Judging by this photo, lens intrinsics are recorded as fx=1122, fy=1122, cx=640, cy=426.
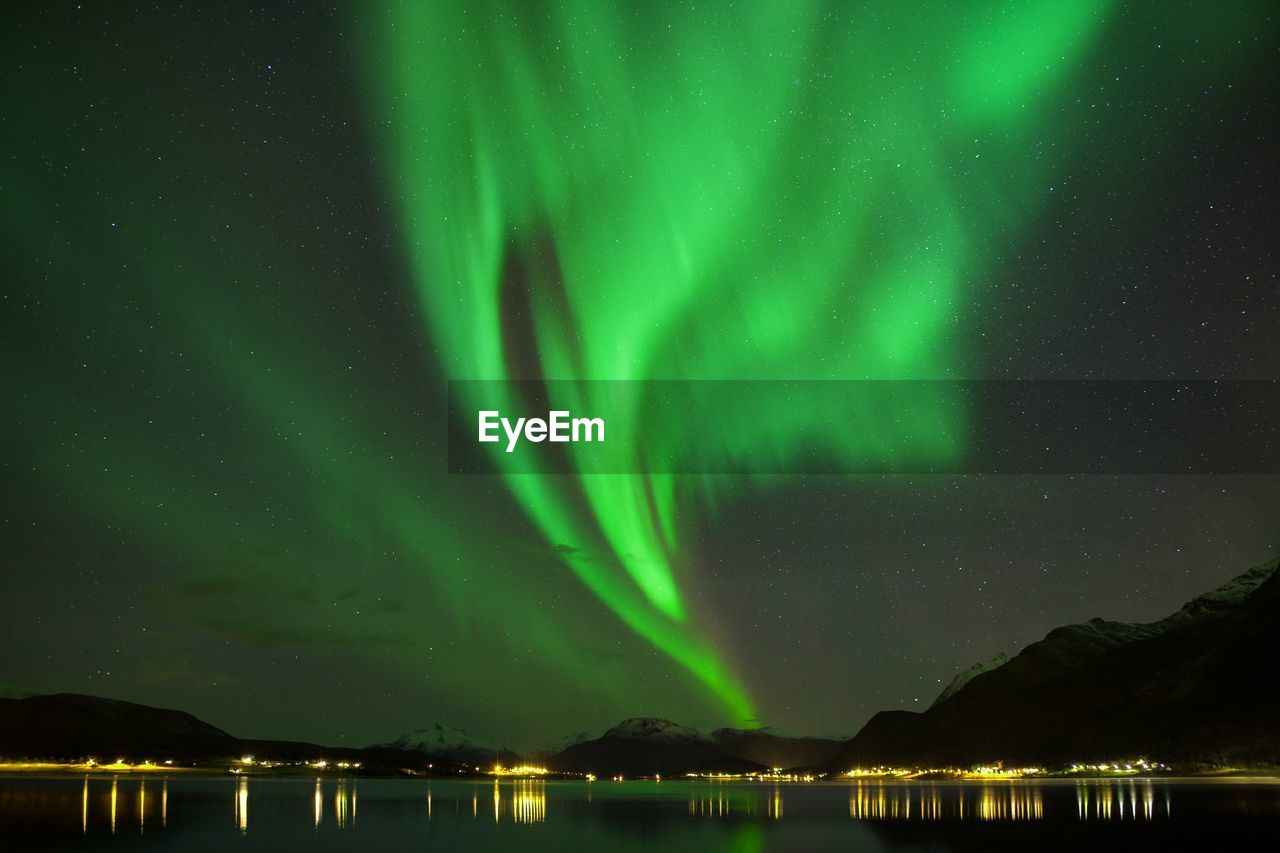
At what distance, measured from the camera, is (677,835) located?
320 ft

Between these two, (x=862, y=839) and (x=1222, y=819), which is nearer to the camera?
(x=862, y=839)

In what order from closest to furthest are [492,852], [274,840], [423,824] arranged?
[492,852], [274,840], [423,824]

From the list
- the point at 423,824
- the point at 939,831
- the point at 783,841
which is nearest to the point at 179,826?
the point at 423,824

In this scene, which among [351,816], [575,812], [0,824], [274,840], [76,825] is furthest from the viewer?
[575,812]

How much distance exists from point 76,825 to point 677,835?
53.7 meters

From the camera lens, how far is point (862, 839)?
89.1 m

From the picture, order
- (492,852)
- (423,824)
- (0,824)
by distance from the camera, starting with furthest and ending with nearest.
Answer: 1. (423,824)
2. (0,824)
3. (492,852)

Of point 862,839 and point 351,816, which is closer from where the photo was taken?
point 862,839

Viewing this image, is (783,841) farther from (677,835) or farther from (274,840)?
(274,840)

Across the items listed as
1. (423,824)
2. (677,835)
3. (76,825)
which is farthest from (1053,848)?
(76,825)

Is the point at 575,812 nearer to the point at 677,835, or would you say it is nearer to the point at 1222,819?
the point at 677,835

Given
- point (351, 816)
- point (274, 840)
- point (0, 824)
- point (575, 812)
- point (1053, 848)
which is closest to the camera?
point (1053, 848)

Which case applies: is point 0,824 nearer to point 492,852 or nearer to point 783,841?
point 492,852

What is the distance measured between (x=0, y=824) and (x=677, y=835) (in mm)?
56720
